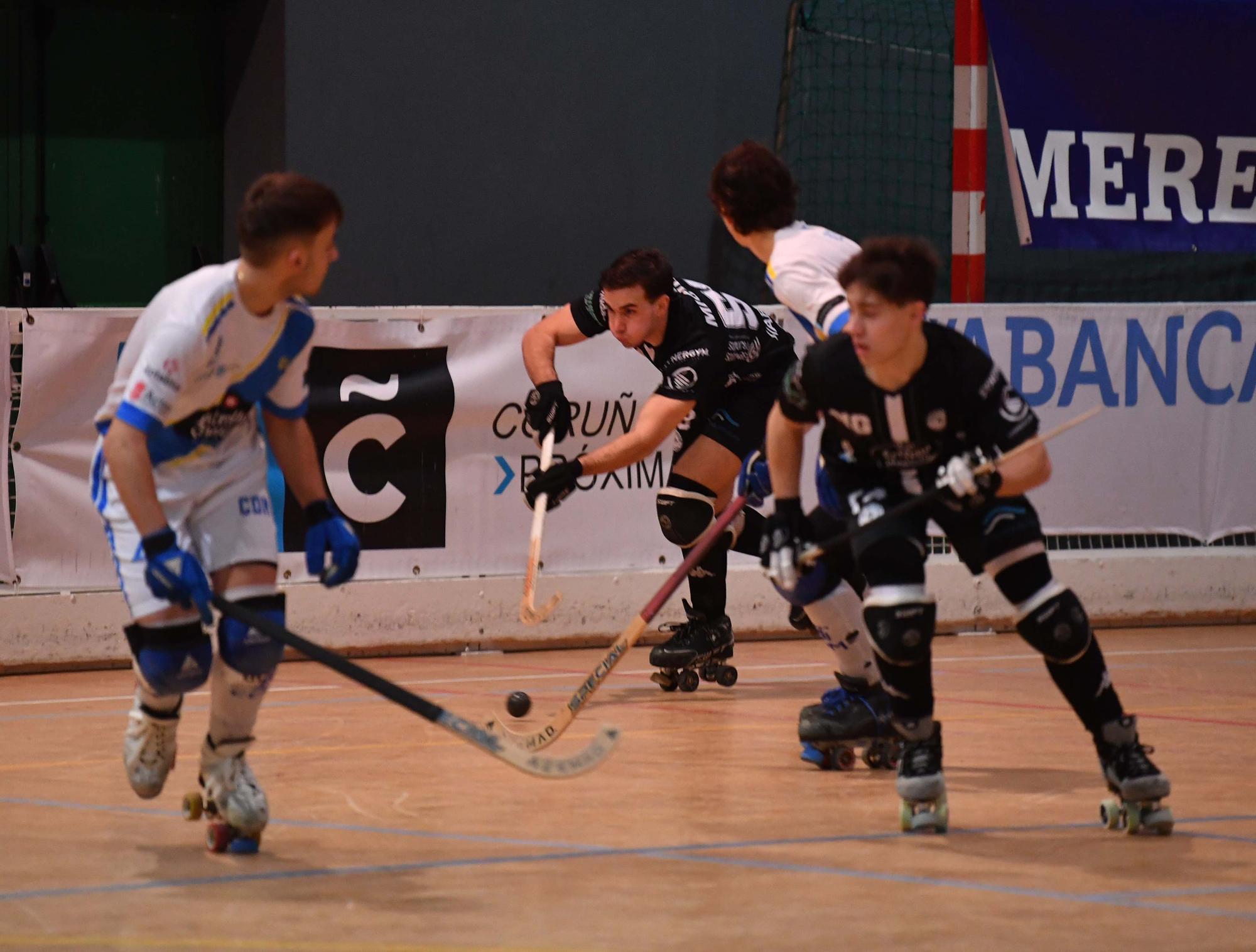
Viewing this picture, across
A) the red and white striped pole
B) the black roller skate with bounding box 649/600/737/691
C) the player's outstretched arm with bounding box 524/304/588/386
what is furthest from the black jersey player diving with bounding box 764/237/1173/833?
the red and white striped pole

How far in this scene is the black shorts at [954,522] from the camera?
4.11 metres

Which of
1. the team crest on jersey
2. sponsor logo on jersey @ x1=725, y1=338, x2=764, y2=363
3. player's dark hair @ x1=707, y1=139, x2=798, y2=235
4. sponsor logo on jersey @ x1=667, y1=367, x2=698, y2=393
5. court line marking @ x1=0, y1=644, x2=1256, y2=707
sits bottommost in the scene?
court line marking @ x1=0, y1=644, x2=1256, y2=707

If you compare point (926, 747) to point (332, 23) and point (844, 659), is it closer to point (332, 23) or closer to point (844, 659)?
point (844, 659)

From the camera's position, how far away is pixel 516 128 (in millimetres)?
9547

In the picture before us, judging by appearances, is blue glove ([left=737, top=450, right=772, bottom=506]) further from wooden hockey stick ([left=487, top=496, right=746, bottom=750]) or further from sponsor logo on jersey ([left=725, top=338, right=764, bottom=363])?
sponsor logo on jersey ([left=725, top=338, right=764, bottom=363])

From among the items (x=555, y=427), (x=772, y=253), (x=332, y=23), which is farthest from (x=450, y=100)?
(x=772, y=253)

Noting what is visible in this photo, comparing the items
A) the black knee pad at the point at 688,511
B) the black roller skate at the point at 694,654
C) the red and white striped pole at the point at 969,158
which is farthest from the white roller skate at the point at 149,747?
the red and white striped pole at the point at 969,158

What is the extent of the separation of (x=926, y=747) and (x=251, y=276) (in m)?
1.79

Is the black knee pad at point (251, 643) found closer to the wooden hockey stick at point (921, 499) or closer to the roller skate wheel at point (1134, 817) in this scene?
the wooden hockey stick at point (921, 499)

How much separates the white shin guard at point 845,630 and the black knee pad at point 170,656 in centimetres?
186

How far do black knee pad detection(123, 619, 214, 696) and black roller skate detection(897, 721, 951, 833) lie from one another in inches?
60.9

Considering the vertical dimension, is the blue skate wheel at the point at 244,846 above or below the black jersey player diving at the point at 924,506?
below

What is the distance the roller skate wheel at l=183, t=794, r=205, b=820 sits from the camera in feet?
13.7

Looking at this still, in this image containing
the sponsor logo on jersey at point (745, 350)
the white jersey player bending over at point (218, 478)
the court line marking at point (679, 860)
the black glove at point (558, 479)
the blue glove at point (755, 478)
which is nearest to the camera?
the court line marking at point (679, 860)
